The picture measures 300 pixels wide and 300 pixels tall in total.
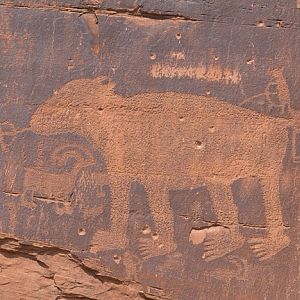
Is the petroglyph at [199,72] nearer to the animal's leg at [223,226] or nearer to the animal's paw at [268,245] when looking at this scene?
the animal's leg at [223,226]

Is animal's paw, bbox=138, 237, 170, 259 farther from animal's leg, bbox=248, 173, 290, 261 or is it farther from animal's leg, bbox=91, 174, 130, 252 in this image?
animal's leg, bbox=248, 173, 290, 261

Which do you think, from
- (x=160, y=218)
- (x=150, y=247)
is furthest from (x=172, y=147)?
(x=150, y=247)

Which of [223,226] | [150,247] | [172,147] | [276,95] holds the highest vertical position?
[276,95]

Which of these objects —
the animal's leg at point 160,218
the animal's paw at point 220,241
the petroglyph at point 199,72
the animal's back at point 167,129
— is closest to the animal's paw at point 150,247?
the animal's leg at point 160,218

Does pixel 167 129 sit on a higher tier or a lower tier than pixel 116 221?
higher

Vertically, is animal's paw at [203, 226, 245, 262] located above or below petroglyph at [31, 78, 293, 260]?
below

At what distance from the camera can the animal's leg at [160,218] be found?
2459 mm

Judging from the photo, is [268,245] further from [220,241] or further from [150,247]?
[150,247]

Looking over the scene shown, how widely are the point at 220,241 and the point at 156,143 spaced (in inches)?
19.3

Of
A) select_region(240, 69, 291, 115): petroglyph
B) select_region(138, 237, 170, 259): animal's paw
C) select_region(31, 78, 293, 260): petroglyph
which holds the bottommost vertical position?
select_region(138, 237, 170, 259): animal's paw

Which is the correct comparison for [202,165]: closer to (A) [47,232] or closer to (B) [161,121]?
(B) [161,121]

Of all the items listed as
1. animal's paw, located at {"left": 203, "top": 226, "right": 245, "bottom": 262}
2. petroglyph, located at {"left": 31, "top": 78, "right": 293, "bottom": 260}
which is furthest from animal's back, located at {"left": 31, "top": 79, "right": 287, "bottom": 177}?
animal's paw, located at {"left": 203, "top": 226, "right": 245, "bottom": 262}

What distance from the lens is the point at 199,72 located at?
7.90 feet

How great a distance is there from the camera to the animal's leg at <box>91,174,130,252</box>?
247 centimetres
